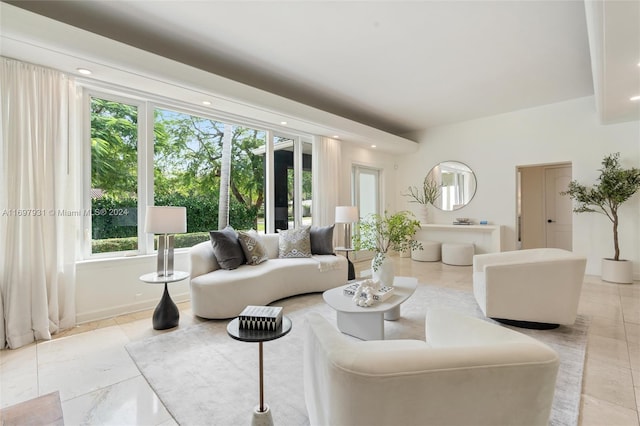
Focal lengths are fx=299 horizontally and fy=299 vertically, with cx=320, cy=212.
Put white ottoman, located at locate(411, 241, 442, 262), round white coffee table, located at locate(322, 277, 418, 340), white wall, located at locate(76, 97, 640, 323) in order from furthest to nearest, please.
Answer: white ottoman, located at locate(411, 241, 442, 262), white wall, located at locate(76, 97, 640, 323), round white coffee table, located at locate(322, 277, 418, 340)

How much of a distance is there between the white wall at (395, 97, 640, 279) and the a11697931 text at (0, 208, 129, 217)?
616 centimetres

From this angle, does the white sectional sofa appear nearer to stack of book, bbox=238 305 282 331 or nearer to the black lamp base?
the black lamp base

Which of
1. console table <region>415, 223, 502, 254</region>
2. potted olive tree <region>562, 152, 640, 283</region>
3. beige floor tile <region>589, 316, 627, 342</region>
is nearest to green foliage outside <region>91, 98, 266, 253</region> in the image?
console table <region>415, 223, 502, 254</region>

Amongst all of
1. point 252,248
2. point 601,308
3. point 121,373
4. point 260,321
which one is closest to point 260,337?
point 260,321

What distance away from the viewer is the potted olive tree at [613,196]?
4.45 m

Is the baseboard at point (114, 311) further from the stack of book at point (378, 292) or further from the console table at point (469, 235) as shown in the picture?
the console table at point (469, 235)

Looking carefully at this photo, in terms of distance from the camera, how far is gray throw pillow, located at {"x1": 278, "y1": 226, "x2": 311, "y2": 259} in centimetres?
436

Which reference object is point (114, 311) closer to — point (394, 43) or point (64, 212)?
point (64, 212)

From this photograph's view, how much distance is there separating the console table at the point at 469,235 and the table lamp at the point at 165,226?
16.5ft

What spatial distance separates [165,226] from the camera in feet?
9.93

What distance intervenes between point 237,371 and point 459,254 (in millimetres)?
5245

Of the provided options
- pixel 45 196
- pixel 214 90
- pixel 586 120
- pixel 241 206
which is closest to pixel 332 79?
pixel 214 90

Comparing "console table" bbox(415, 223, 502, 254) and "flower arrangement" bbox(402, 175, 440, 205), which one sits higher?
"flower arrangement" bbox(402, 175, 440, 205)

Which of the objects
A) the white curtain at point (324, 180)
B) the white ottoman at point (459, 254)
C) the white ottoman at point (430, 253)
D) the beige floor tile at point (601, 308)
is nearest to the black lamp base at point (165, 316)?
the white curtain at point (324, 180)
